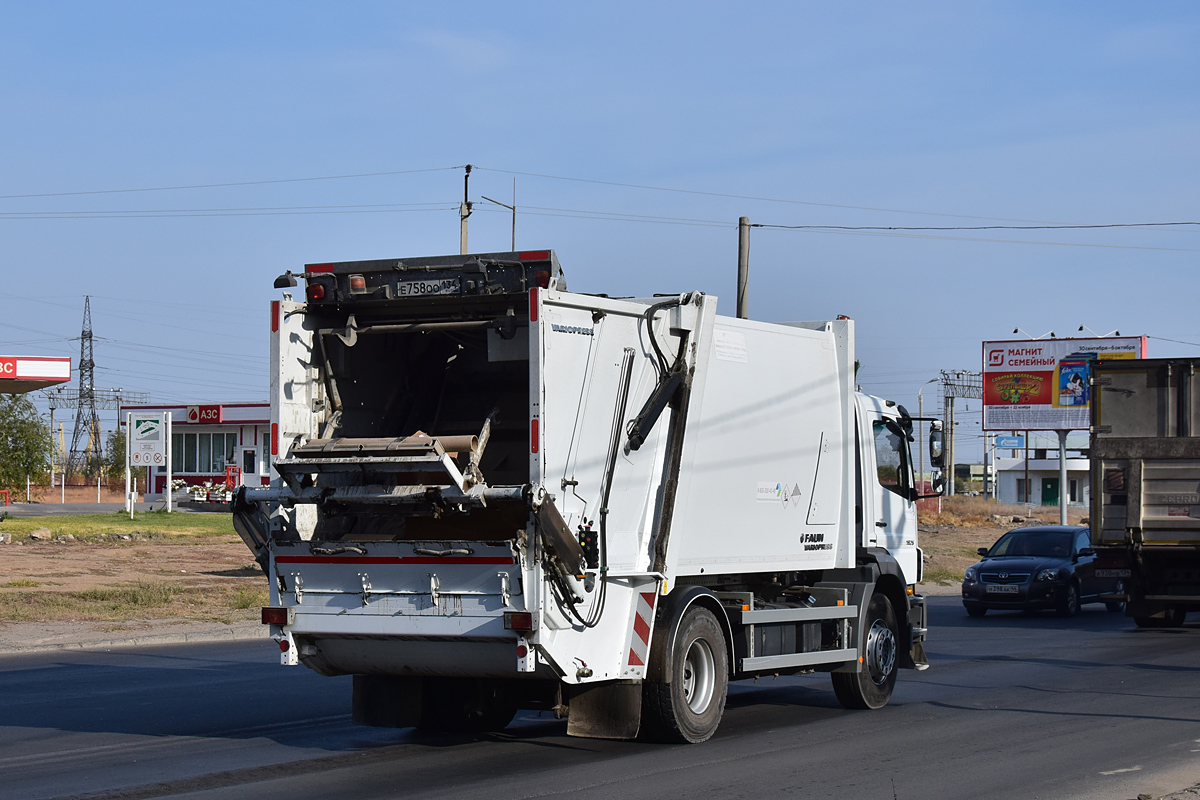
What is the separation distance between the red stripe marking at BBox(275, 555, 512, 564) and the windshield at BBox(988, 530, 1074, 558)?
688 inches

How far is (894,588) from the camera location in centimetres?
1262

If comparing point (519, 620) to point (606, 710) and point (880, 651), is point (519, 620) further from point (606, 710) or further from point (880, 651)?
point (880, 651)

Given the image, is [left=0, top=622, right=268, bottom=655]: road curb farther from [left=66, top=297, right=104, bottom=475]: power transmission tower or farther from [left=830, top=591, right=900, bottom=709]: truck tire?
[left=66, top=297, right=104, bottom=475]: power transmission tower

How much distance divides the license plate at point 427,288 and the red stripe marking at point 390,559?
1.83m

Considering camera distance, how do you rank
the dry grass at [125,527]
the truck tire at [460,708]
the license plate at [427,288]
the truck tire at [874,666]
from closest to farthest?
the license plate at [427,288] → the truck tire at [460,708] → the truck tire at [874,666] → the dry grass at [125,527]

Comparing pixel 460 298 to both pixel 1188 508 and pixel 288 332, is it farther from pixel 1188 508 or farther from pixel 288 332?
pixel 1188 508

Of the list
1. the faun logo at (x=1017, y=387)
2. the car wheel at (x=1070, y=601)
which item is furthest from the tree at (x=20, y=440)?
the car wheel at (x=1070, y=601)

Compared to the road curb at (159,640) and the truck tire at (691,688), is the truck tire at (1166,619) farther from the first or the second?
the road curb at (159,640)

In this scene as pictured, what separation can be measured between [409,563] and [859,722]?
173 inches

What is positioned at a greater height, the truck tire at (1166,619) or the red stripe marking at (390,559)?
the red stripe marking at (390,559)

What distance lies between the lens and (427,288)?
9.45 m

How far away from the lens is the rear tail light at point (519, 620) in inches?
338

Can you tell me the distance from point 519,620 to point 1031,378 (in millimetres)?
54606

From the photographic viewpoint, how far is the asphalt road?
840 cm
